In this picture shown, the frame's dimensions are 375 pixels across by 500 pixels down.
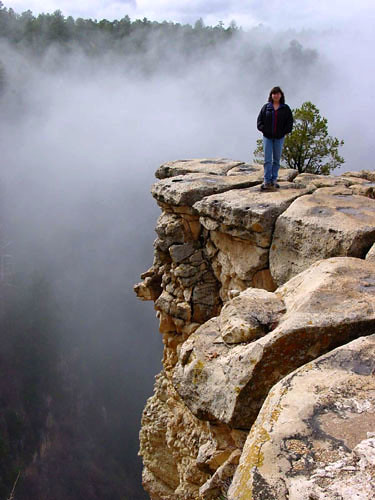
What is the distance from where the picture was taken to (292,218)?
23.9 feet

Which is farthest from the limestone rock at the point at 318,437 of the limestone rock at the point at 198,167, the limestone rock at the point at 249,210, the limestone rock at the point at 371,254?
the limestone rock at the point at 198,167

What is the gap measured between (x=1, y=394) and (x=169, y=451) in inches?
868

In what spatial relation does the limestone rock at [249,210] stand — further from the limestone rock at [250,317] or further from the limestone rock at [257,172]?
the limestone rock at [250,317]

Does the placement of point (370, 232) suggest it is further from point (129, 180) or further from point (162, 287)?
point (129, 180)

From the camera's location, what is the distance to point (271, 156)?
8523 mm

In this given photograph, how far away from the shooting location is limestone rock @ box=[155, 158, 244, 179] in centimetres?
1156

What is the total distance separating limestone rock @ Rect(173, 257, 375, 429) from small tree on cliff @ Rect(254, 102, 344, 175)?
11303mm

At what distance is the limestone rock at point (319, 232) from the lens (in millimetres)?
6328

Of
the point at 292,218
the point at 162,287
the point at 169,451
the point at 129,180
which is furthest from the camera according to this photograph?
the point at 129,180

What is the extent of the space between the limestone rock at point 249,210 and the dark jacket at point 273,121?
1.21 meters

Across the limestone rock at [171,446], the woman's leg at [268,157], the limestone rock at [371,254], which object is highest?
the woman's leg at [268,157]

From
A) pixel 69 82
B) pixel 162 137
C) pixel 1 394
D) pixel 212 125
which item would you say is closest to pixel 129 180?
pixel 162 137

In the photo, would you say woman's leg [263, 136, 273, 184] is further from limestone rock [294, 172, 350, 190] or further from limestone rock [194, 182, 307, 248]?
limestone rock [294, 172, 350, 190]

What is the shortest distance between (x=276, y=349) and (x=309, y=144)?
42.6 ft
